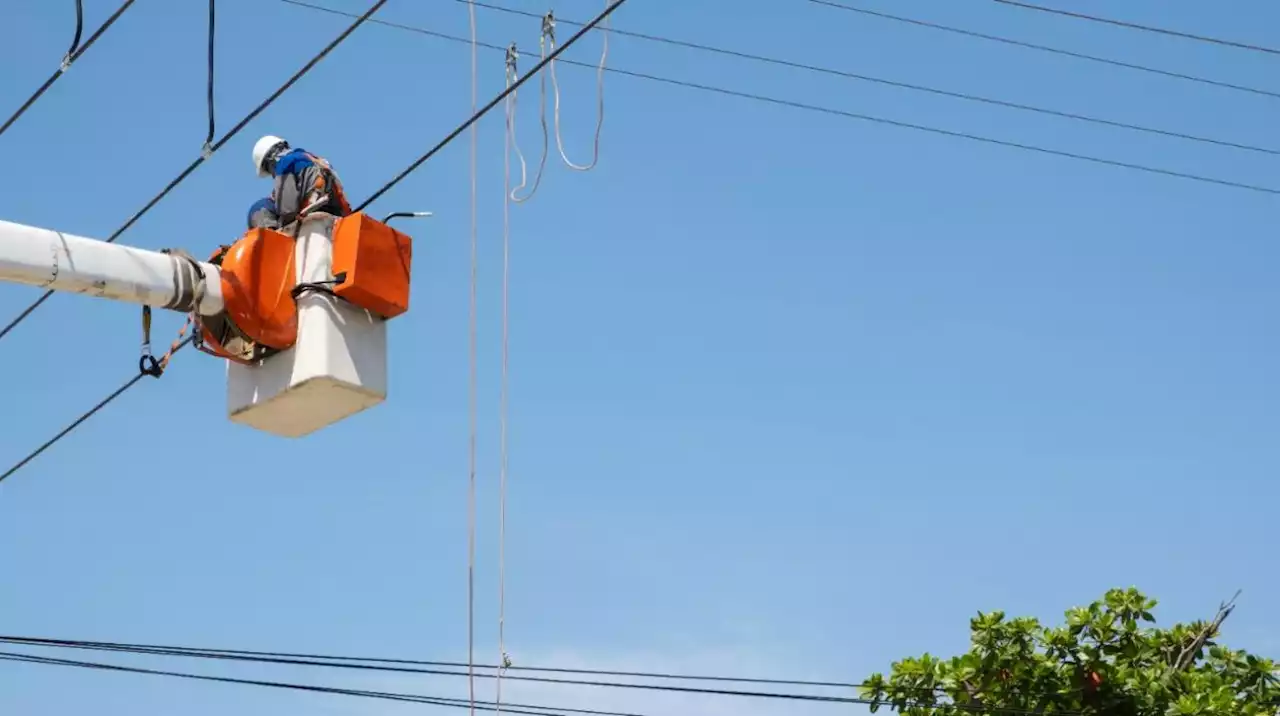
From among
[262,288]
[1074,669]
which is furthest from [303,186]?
[1074,669]

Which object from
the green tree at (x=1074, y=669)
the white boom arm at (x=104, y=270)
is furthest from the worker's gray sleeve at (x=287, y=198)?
the green tree at (x=1074, y=669)

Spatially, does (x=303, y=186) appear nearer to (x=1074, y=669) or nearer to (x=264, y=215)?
(x=264, y=215)

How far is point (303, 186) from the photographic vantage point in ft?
25.5

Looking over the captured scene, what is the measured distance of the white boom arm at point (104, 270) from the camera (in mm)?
6734

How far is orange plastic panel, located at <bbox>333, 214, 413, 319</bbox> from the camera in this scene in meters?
7.27

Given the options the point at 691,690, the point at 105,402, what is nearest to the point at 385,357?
the point at 105,402

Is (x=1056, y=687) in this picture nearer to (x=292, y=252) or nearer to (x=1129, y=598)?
(x=1129, y=598)

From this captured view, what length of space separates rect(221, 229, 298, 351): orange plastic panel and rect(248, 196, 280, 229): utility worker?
34 cm

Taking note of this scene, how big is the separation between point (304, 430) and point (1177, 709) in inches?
315

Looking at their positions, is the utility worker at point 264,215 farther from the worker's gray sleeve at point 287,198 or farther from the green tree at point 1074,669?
the green tree at point 1074,669

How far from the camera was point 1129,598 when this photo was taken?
46.3ft

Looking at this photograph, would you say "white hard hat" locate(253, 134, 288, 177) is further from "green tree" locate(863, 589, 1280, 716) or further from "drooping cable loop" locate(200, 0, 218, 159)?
"green tree" locate(863, 589, 1280, 716)

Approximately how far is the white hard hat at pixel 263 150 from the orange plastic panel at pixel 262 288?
2.93 feet

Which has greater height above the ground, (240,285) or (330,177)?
(330,177)
